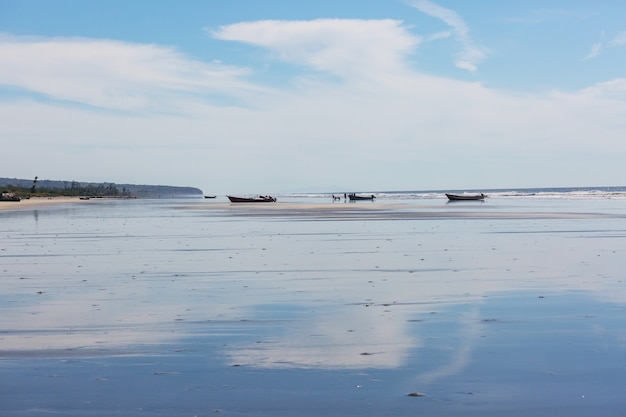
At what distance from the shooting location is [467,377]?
298 inches

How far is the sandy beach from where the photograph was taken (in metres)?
6.88

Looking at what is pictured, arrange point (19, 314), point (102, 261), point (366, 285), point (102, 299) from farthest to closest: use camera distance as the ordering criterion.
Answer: point (102, 261) < point (366, 285) < point (102, 299) < point (19, 314)

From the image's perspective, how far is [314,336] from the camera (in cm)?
968

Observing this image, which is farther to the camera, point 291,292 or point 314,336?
point 291,292

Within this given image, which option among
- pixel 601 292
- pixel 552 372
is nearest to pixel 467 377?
pixel 552 372

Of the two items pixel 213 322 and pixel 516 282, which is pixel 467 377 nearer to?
pixel 213 322

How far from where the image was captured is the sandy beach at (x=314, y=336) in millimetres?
6883

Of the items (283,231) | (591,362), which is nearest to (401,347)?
(591,362)

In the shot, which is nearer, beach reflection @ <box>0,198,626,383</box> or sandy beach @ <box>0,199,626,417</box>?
sandy beach @ <box>0,199,626,417</box>

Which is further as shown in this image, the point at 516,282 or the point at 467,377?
the point at 516,282

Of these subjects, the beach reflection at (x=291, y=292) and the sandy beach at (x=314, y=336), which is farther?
the beach reflection at (x=291, y=292)

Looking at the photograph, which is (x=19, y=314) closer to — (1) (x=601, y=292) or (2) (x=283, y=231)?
(1) (x=601, y=292)

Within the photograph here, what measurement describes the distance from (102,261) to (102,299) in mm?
6770

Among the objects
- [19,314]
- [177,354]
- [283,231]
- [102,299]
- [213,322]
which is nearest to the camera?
[177,354]
